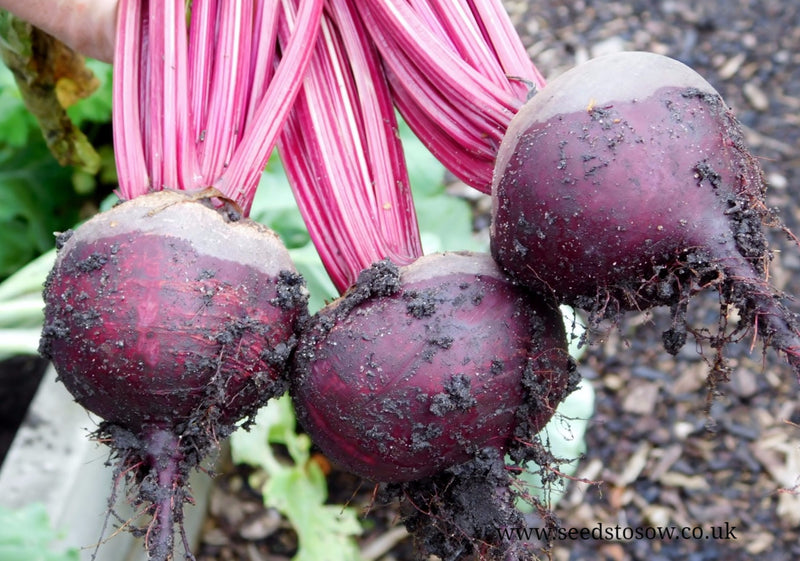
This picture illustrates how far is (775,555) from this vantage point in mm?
2141

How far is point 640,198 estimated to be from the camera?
3.69 ft

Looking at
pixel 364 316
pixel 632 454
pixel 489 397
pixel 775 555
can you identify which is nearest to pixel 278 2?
pixel 364 316

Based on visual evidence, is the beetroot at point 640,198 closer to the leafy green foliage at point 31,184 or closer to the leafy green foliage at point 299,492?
the leafy green foliage at point 299,492

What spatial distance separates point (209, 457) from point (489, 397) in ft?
1.78

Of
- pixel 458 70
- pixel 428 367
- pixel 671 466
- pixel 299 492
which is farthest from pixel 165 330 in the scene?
pixel 671 466

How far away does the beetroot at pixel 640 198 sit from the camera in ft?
3.70

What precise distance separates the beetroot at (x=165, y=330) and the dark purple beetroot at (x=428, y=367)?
12cm

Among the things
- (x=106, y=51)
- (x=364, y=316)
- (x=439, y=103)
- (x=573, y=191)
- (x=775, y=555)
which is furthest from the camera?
(x=775, y=555)

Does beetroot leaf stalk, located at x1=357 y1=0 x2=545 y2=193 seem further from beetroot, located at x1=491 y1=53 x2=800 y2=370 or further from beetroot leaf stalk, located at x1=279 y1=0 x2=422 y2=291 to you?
beetroot, located at x1=491 y1=53 x2=800 y2=370

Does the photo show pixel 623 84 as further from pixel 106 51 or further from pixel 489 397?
pixel 106 51

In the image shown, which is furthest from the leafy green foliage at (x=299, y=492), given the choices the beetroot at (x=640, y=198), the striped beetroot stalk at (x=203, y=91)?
the beetroot at (x=640, y=198)

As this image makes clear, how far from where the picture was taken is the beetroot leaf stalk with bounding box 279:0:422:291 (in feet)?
4.69

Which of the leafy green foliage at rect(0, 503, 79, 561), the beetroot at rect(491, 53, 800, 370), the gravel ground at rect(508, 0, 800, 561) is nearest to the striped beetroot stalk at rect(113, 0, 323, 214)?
the beetroot at rect(491, 53, 800, 370)

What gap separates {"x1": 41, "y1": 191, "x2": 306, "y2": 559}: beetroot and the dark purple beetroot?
117 mm
